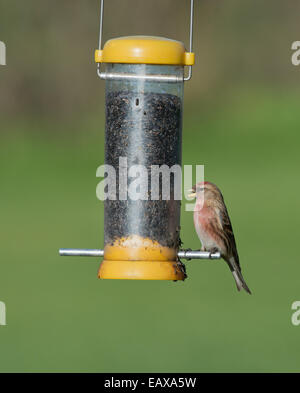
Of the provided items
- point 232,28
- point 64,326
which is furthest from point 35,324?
point 232,28

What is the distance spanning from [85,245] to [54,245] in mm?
2332

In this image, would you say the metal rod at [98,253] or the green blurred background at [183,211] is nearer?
the metal rod at [98,253]

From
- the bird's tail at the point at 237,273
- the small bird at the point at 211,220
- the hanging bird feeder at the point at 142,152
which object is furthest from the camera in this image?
the bird's tail at the point at 237,273

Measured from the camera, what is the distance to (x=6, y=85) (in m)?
27.0

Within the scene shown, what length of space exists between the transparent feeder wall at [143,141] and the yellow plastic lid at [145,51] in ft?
0.82

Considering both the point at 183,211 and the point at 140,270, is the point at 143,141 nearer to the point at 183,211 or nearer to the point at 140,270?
the point at 140,270

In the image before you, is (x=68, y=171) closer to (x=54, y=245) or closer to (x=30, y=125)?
(x=30, y=125)

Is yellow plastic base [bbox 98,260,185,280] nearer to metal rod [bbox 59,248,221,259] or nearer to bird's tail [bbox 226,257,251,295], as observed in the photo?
metal rod [bbox 59,248,221,259]

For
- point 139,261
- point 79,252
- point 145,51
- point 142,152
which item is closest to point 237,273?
point 139,261

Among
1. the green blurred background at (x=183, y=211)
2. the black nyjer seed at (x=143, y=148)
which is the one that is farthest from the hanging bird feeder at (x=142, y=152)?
the green blurred background at (x=183, y=211)

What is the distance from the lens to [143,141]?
9.05 metres

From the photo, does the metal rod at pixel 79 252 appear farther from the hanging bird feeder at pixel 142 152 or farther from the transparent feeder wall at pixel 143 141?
the transparent feeder wall at pixel 143 141

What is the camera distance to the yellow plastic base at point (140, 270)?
874 cm
